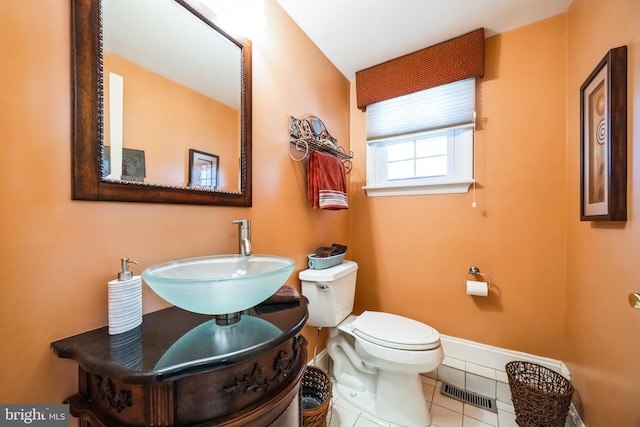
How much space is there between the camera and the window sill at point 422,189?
167 cm

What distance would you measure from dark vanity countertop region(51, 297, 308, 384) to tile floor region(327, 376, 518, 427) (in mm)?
1002

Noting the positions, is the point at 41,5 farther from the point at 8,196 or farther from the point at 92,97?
the point at 8,196

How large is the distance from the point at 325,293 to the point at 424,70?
169 cm

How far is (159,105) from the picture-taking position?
0.86 meters

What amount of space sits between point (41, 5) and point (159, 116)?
13.1 inches

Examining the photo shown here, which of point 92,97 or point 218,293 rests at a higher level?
point 92,97

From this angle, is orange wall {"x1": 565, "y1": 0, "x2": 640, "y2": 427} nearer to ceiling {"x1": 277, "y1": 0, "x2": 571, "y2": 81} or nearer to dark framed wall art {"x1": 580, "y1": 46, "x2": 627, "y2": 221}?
dark framed wall art {"x1": 580, "y1": 46, "x2": 627, "y2": 221}

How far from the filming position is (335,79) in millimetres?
1931

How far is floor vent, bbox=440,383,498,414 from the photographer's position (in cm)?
141

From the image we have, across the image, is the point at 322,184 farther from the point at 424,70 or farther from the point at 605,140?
the point at 605,140

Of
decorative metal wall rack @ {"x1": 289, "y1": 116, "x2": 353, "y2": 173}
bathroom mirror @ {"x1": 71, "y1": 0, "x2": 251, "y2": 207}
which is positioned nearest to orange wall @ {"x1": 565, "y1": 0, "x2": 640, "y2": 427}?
decorative metal wall rack @ {"x1": 289, "y1": 116, "x2": 353, "y2": 173}

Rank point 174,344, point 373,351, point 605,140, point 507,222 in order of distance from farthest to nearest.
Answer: point 507,222, point 373,351, point 605,140, point 174,344

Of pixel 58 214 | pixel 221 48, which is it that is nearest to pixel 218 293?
pixel 58 214

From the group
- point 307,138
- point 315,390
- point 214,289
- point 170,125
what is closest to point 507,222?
point 307,138
